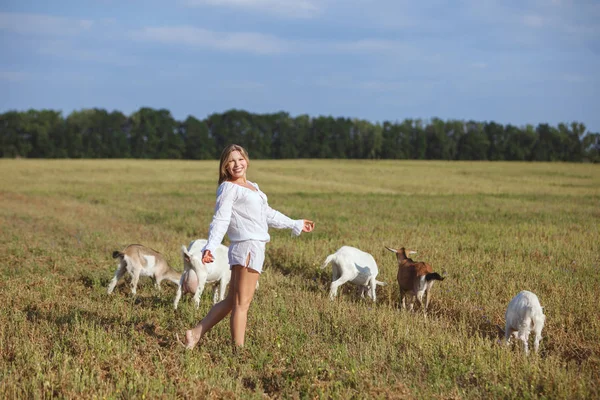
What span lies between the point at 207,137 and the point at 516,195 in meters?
65.6

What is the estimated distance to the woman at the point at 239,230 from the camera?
578cm

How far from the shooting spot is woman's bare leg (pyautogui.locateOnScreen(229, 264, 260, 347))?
5855 millimetres

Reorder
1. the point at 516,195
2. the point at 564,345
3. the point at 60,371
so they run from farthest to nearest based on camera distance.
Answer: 1. the point at 516,195
2. the point at 564,345
3. the point at 60,371

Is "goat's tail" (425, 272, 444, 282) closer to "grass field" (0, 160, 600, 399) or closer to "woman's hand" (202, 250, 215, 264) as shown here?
"grass field" (0, 160, 600, 399)

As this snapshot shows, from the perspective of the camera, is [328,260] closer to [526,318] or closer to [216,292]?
[216,292]

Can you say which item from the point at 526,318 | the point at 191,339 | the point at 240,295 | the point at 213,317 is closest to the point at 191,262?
the point at 213,317

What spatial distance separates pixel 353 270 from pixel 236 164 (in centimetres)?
388

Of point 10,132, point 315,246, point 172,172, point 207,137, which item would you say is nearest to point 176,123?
point 207,137

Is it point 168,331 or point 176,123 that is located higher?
point 176,123

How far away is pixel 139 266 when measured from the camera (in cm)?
Answer: 932

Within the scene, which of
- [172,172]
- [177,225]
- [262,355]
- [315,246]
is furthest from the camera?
[172,172]

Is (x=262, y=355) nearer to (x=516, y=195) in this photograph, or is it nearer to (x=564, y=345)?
(x=564, y=345)

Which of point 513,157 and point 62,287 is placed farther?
point 513,157

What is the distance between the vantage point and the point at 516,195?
34.4m
